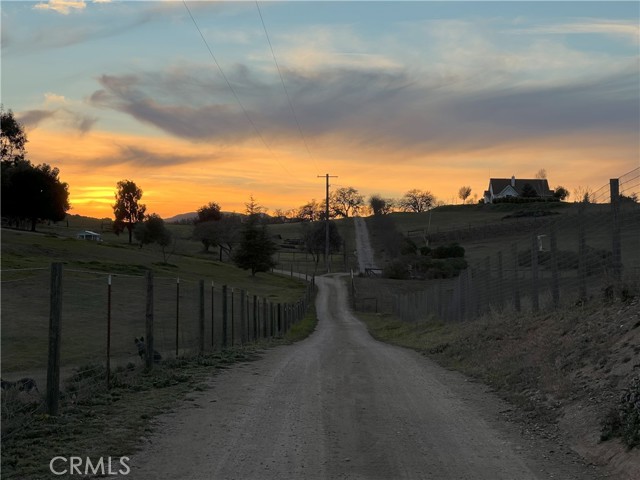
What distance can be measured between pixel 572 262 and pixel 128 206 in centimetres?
10822

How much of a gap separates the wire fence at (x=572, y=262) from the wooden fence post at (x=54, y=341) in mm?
8533

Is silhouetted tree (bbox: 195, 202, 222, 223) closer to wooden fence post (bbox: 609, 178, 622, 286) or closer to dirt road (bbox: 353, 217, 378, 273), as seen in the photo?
dirt road (bbox: 353, 217, 378, 273)

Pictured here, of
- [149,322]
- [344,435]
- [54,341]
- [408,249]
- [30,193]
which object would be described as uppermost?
[30,193]

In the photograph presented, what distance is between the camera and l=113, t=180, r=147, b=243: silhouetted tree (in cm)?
11306

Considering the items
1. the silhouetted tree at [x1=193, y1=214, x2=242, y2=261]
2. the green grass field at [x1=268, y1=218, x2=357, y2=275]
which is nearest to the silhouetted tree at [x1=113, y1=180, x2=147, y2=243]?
the silhouetted tree at [x1=193, y1=214, x2=242, y2=261]

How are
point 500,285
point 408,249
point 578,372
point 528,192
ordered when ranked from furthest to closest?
1. point 528,192
2. point 408,249
3. point 500,285
4. point 578,372

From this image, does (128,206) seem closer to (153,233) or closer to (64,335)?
(153,233)

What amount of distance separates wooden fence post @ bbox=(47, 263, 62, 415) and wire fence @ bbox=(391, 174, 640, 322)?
853cm

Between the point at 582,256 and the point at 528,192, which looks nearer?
the point at 582,256

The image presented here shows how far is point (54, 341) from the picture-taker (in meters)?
8.06

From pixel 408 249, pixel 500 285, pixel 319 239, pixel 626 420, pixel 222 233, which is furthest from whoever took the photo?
pixel 319 239

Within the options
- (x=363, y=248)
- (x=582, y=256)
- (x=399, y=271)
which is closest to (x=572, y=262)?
(x=582, y=256)

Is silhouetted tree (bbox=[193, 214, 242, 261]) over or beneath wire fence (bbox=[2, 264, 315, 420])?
over

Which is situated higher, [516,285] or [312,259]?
[312,259]
